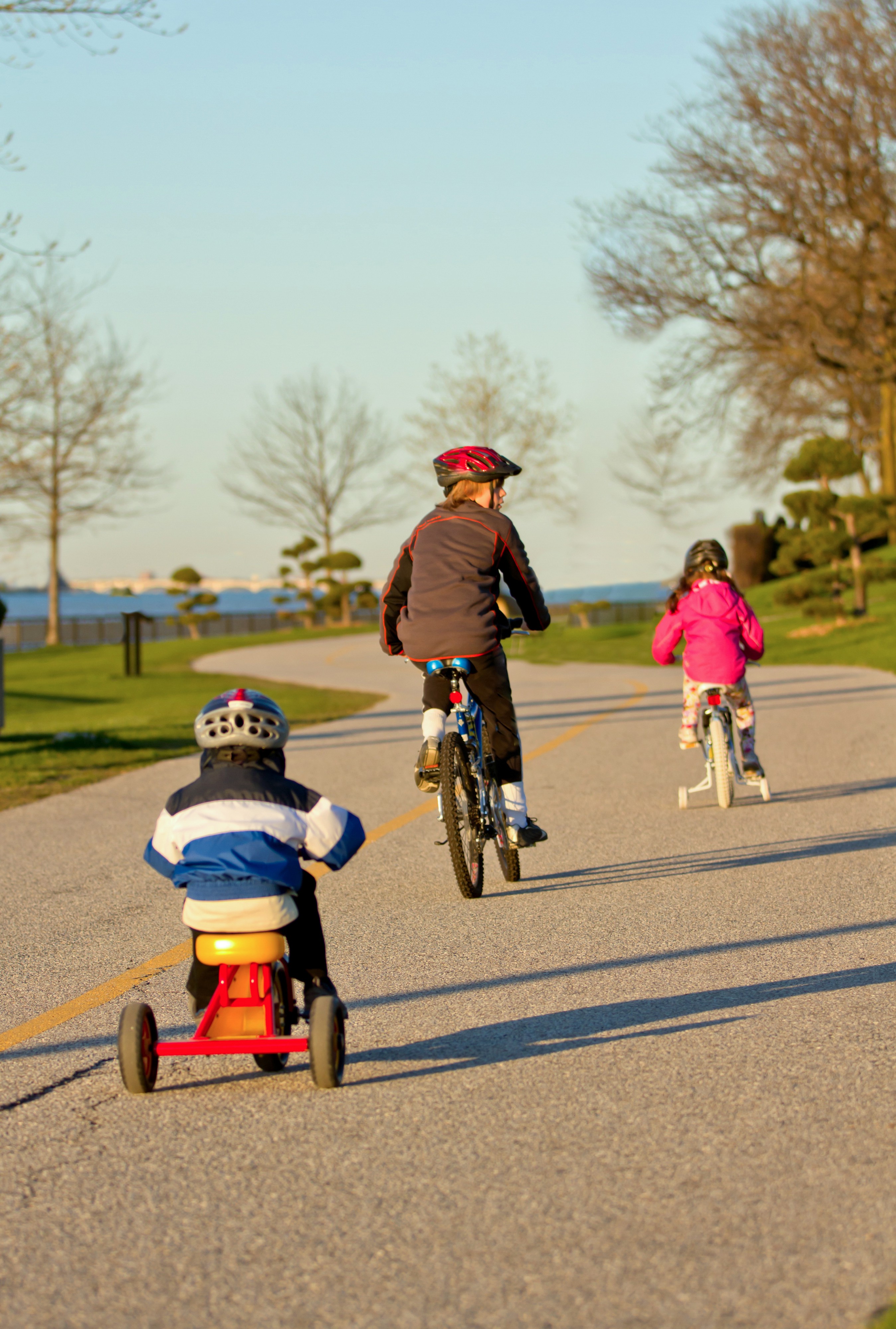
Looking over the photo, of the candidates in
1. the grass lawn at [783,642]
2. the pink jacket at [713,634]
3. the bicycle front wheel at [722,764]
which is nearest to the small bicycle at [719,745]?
the bicycle front wheel at [722,764]

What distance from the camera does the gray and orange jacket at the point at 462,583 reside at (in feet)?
21.8

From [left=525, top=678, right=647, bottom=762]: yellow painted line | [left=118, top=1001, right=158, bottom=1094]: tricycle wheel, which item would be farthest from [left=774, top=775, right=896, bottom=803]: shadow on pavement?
[left=118, top=1001, right=158, bottom=1094]: tricycle wheel

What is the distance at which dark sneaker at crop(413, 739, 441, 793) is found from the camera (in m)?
6.62

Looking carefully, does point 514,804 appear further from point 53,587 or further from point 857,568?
point 53,587

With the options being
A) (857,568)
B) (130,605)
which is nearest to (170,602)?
(130,605)

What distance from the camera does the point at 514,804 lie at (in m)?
6.88

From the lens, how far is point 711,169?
116 feet

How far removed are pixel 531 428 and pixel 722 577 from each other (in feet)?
162

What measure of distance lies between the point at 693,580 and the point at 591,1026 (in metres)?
5.41

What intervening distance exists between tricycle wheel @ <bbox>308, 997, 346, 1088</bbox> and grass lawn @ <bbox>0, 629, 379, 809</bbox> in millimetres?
6915

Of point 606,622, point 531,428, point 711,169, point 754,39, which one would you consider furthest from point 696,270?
point 606,622

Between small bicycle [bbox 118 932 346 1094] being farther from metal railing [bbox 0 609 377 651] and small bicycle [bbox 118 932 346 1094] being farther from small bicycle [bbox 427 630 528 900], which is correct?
metal railing [bbox 0 609 377 651]

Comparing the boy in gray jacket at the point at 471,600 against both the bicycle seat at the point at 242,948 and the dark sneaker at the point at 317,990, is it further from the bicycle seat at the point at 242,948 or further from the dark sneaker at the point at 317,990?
the bicycle seat at the point at 242,948

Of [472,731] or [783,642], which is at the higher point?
[472,731]
